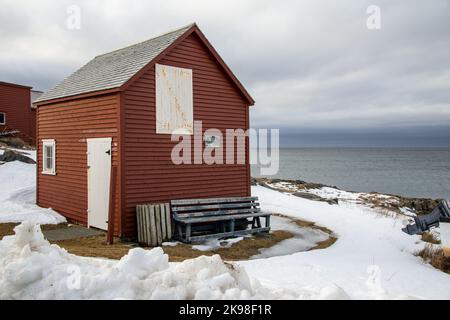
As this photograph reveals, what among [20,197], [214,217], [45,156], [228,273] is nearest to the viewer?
[228,273]

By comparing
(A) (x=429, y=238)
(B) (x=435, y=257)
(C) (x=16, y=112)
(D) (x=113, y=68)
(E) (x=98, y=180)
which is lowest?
(A) (x=429, y=238)

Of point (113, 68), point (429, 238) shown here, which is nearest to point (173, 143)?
point (113, 68)

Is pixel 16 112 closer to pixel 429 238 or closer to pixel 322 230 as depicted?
pixel 322 230

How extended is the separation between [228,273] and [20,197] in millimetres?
13683

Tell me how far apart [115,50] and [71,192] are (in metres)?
6.04

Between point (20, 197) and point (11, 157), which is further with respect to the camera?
point (11, 157)

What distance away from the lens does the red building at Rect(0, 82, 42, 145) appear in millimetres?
31531

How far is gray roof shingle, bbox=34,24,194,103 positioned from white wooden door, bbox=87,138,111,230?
1702 millimetres

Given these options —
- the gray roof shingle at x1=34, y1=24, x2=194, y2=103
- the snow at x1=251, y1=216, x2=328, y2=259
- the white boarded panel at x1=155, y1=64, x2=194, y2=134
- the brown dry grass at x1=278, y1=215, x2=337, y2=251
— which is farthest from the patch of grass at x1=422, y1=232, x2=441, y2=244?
the gray roof shingle at x1=34, y1=24, x2=194, y2=103

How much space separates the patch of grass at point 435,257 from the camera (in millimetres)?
9531

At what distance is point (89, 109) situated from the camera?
12898mm

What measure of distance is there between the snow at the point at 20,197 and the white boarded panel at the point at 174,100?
5009 millimetres

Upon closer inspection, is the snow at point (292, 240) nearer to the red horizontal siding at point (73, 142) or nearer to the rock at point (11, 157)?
the red horizontal siding at point (73, 142)

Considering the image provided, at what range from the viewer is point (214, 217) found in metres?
12.3
